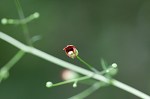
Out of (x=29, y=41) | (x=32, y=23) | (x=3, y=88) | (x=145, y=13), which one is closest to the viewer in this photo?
(x=29, y=41)

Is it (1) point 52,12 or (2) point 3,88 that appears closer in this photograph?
(2) point 3,88

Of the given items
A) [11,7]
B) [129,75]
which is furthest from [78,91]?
[11,7]

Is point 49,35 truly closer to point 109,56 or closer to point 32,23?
point 32,23

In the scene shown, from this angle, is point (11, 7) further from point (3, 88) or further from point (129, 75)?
point (129, 75)

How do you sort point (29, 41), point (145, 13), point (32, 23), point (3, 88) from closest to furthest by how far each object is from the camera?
point (29, 41)
point (3, 88)
point (32, 23)
point (145, 13)

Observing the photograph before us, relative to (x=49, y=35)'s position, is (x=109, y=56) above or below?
below

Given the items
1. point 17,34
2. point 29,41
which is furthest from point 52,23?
point 29,41

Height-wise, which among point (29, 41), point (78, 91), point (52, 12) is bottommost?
point (29, 41)
